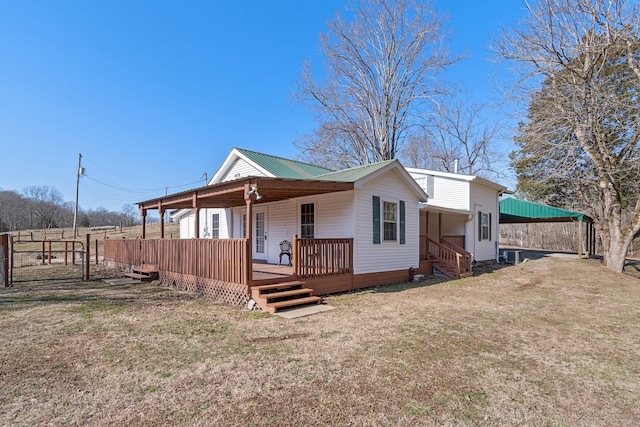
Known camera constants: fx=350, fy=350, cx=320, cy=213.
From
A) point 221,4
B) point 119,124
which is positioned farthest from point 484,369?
point 119,124

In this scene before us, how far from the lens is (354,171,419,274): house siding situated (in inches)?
384

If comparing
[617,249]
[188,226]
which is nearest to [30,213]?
[188,226]

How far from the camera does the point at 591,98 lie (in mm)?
11914

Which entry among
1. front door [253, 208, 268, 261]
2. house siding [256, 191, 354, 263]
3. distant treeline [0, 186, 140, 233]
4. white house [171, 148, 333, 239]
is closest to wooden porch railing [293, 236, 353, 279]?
house siding [256, 191, 354, 263]

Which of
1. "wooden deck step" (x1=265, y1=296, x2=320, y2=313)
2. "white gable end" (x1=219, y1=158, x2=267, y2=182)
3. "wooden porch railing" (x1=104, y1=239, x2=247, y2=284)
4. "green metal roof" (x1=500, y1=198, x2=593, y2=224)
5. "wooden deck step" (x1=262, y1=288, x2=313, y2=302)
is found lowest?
"wooden deck step" (x1=265, y1=296, x2=320, y2=313)

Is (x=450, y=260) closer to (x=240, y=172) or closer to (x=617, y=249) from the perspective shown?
(x=617, y=249)

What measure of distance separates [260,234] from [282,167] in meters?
2.77

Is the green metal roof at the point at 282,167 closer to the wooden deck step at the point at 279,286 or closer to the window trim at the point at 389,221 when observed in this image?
the window trim at the point at 389,221

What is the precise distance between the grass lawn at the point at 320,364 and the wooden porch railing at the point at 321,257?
1377mm

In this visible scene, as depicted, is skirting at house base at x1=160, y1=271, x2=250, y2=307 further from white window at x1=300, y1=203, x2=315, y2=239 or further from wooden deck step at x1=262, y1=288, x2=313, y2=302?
white window at x1=300, y1=203, x2=315, y2=239

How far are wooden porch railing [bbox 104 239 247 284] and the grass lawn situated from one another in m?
0.86

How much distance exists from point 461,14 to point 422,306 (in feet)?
61.4

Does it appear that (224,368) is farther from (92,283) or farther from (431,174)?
(431,174)

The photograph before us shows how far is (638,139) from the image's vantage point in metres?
12.4
